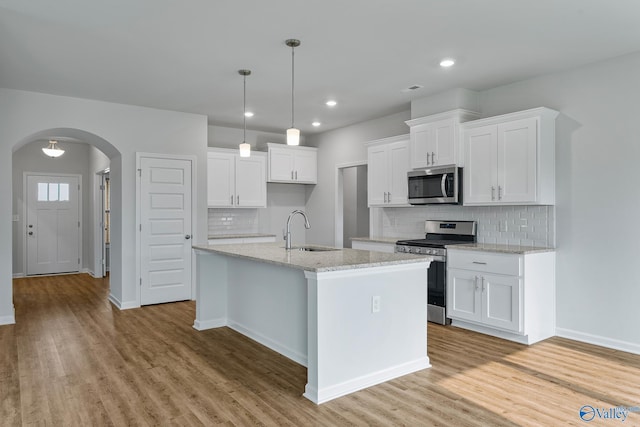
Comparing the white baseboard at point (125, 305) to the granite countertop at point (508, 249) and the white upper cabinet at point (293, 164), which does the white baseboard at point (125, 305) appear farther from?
the granite countertop at point (508, 249)

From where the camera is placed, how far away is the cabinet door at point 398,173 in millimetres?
5555

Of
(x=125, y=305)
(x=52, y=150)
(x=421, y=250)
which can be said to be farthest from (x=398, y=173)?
(x=52, y=150)

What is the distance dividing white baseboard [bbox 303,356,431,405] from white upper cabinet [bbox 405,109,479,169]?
7.75 ft

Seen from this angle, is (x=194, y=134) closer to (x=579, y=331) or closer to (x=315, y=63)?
(x=315, y=63)

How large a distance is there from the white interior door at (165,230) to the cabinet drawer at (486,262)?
3.57m

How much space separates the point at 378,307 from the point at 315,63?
234 centimetres

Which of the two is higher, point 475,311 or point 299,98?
point 299,98

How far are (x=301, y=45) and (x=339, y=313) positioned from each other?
7.31 feet

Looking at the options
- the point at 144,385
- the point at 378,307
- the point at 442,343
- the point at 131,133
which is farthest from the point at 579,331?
the point at 131,133

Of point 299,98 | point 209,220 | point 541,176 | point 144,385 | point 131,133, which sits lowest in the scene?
point 144,385

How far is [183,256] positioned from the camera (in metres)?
6.08

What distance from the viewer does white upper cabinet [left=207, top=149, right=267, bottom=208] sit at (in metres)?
6.59

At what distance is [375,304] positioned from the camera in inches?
126

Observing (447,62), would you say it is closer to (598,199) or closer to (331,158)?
(598,199)
